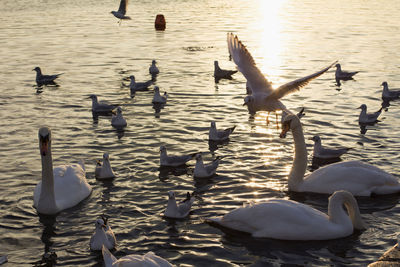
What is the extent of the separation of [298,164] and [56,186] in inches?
212

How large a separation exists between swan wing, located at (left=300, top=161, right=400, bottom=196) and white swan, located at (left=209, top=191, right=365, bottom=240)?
5.40ft

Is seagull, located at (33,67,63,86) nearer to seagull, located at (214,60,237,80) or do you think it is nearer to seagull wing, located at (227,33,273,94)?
seagull, located at (214,60,237,80)

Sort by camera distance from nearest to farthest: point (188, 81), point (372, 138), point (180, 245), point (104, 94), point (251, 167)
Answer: point (180, 245) → point (251, 167) → point (372, 138) → point (104, 94) → point (188, 81)

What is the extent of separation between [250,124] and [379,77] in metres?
9.87

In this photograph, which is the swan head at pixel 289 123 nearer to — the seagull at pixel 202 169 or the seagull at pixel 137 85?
the seagull at pixel 202 169

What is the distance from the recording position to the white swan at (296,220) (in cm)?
1066

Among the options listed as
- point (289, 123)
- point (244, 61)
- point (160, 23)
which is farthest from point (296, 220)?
point (160, 23)

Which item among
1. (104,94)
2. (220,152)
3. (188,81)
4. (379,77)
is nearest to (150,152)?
(220,152)

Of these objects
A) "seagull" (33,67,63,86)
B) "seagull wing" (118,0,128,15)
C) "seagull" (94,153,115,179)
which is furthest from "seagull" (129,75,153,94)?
"seagull wing" (118,0,128,15)

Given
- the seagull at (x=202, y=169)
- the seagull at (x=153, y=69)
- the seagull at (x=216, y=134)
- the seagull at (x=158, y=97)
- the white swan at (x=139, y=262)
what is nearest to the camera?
the white swan at (x=139, y=262)

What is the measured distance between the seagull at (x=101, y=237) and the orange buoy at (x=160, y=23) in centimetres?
3363

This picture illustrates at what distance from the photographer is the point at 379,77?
87.8 feet

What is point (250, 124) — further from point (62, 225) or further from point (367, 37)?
point (367, 37)

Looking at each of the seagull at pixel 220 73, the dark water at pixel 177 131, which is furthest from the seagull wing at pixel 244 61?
the seagull at pixel 220 73
